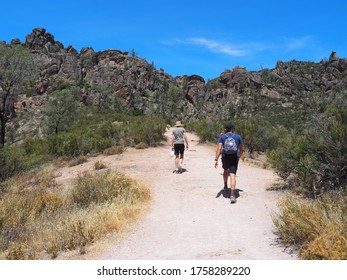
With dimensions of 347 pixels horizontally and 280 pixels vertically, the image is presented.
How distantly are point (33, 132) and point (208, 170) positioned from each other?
53.0 m

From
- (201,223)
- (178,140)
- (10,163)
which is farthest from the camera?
(10,163)

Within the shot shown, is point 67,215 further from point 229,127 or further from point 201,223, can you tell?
point 229,127

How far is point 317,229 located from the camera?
4.98 metres

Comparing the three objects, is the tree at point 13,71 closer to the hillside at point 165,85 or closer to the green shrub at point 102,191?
the green shrub at point 102,191

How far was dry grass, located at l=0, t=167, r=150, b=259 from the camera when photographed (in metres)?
5.96

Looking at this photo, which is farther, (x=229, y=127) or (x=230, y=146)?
(x=229, y=127)

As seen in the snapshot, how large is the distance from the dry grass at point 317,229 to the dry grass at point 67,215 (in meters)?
3.19

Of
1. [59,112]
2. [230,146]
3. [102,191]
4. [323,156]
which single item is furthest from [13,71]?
[323,156]

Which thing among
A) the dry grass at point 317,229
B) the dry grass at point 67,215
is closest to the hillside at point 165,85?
the dry grass at point 67,215

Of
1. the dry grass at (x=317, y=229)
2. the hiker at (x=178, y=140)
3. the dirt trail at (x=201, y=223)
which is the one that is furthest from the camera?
the hiker at (x=178, y=140)

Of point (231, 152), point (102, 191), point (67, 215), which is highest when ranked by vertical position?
point (231, 152)

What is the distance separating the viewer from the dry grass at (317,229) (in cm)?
442

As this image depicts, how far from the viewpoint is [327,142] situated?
8.02 m

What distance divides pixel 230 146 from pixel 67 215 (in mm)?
4252
